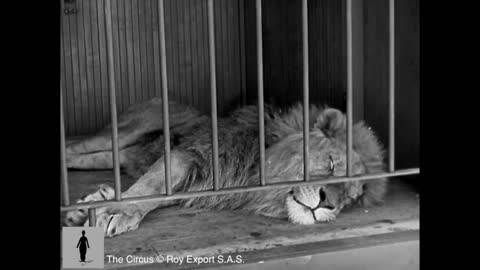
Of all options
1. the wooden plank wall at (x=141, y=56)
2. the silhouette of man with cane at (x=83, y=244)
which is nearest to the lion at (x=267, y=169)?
the silhouette of man with cane at (x=83, y=244)

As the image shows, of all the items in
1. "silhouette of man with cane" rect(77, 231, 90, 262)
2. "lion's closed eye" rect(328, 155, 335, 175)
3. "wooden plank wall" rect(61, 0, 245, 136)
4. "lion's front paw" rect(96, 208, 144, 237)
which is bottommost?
"lion's front paw" rect(96, 208, 144, 237)

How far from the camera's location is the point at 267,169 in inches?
108

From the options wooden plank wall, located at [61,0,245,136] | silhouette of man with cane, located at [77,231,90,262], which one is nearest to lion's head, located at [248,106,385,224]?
silhouette of man with cane, located at [77,231,90,262]

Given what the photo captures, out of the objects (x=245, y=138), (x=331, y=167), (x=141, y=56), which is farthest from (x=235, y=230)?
(x=141, y=56)

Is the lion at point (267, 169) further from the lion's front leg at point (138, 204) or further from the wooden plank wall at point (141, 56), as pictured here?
the wooden plank wall at point (141, 56)

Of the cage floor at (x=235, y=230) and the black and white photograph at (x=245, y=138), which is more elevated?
the black and white photograph at (x=245, y=138)

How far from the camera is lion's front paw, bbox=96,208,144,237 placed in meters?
2.29

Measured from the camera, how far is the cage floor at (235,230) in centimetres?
213

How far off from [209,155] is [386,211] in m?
0.85

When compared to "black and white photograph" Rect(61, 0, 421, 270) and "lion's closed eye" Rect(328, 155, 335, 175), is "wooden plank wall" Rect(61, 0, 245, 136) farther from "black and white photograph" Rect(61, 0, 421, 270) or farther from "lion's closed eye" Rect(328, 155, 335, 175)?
"lion's closed eye" Rect(328, 155, 335, 175)

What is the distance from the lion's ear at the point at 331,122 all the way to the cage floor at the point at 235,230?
14.8 inches
